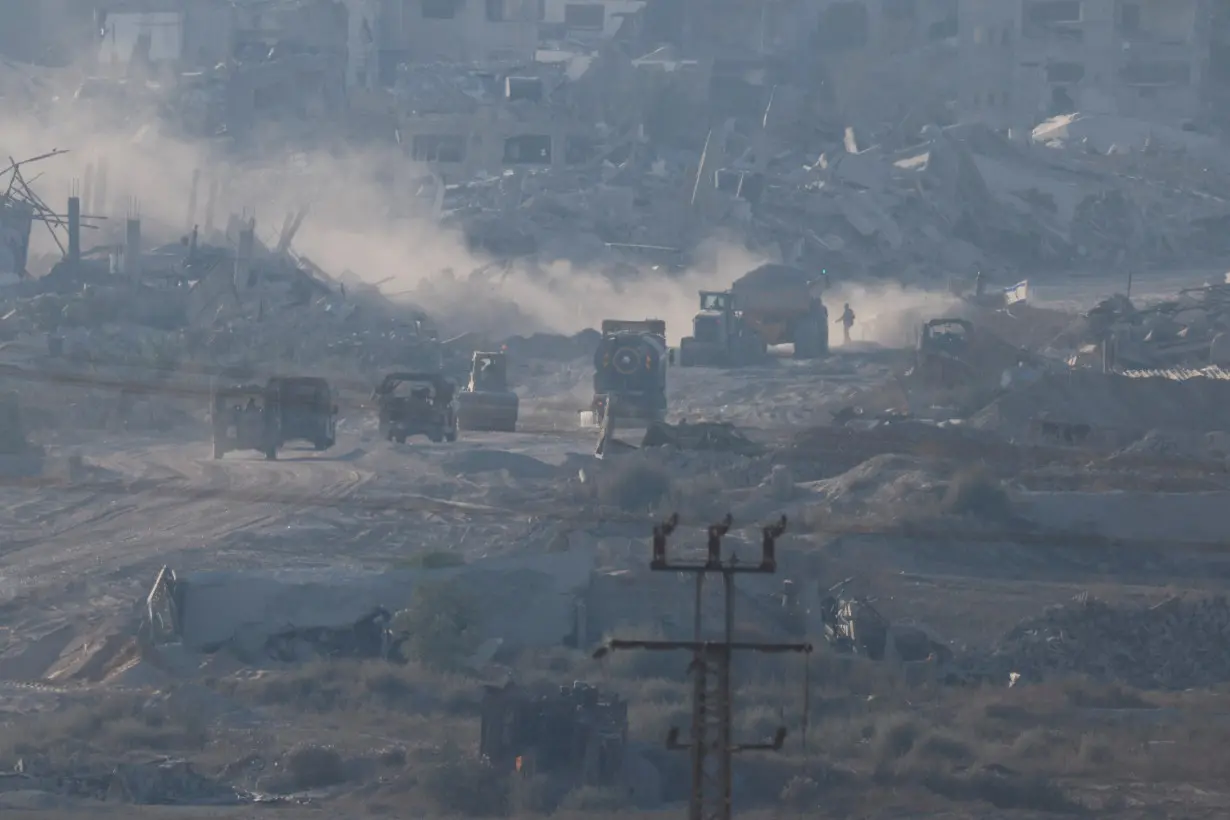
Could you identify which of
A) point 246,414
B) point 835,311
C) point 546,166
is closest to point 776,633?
point 246,414

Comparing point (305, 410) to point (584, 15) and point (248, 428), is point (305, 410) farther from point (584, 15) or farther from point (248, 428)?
point (584, 15)

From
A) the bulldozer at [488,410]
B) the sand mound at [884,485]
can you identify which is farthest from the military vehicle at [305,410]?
the sand mound at [884,485]

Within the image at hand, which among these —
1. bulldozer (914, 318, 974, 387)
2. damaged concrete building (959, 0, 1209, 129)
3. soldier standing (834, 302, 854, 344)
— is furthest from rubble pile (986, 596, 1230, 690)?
damaged concrete building (959, 0, 1209, 129)

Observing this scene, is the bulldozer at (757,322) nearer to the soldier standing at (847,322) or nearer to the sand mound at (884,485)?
the soldier standing at (847,322)

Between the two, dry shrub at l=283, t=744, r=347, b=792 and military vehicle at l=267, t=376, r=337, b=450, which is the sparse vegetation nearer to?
military vehicle at l=267, t=376, r=337, b=450

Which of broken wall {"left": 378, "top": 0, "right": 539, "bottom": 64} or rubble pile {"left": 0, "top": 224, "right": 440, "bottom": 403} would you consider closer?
rubble pile {"left": 0, "top": 224, "right": 440, "bottom": 403}

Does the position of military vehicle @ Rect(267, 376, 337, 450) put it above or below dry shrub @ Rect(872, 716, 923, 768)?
above
